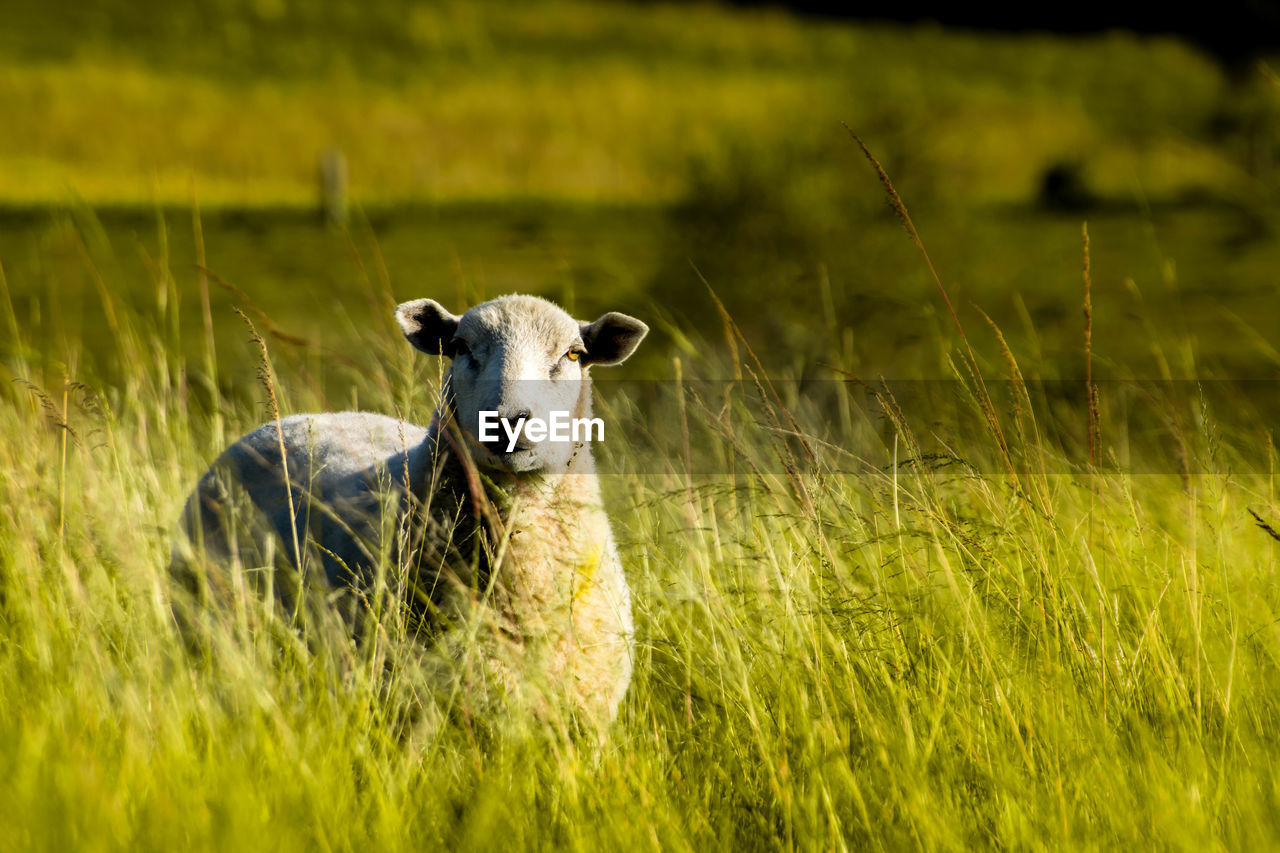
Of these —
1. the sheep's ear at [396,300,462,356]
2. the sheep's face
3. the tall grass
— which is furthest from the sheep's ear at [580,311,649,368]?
the tall grass

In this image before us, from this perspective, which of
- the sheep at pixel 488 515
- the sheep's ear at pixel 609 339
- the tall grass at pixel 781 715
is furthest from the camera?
the sheep's ear at pixel 609 339

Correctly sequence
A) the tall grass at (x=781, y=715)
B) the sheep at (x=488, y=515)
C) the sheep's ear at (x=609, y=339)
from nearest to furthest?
the tall grass at (x=781, y=715), the sheep at (x=488, y=515), the sheep's ear at (x=609, y=339)

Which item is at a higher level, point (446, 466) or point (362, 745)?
point (446, 466)

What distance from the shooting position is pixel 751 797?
1.86 m

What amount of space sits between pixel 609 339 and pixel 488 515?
3.46 ft

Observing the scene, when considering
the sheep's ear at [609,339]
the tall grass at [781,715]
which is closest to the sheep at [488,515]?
the sheep's ear at [609,339]

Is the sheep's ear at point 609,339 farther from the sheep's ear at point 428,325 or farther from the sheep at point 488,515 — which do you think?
the sheep's ear at point 428,325

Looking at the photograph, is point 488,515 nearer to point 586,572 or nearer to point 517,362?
point 586,572

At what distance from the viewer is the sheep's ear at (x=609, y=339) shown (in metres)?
3.21

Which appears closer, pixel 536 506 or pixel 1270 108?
pixel 536 506

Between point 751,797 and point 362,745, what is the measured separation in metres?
0.74

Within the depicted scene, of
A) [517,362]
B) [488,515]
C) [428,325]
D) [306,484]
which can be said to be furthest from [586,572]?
[306,484]

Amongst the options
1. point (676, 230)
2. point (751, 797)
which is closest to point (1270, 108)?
point (676, 230)

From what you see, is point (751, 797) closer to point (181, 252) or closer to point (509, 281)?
point (509, 281)
